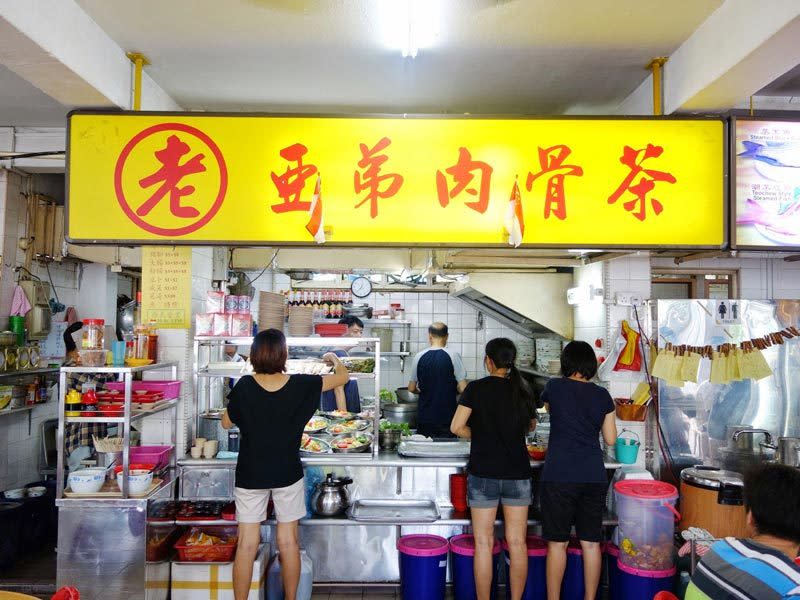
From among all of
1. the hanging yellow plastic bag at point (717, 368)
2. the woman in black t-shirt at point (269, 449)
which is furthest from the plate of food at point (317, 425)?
the hanging yellow plastic bag at point (717, 368)

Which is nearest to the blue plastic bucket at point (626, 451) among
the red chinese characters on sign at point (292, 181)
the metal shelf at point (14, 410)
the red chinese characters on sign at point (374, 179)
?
the red chinese characters on sign at point (374, 179)

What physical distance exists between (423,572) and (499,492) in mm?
747

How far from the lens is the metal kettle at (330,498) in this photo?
14.0 feet

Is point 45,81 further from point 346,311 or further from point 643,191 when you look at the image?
point 346,311

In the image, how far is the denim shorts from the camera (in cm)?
396

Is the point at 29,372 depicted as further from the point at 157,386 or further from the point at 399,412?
the point at 399,412

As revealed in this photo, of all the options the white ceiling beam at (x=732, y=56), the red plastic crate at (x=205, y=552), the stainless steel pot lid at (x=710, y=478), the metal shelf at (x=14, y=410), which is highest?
the white ceiling beam at (x=732, y=56)

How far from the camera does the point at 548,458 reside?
13.0ft

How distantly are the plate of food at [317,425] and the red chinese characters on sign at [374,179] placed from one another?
2.15 meters

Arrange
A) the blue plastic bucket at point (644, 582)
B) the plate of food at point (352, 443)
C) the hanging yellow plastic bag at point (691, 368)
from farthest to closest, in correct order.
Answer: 1. the hanging yellow plastic bag at point (691, 368)
2. the plate of food at point (352, 443)
3. the blue plastic bucket at point (644, 582)

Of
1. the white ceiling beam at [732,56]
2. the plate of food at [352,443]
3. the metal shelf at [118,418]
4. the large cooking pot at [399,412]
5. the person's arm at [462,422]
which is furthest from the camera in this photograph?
the large cooking pot at [399,412]

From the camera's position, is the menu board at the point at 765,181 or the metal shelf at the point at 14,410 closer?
the menu board at the point at 765,181

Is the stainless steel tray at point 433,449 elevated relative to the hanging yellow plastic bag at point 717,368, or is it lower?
lower

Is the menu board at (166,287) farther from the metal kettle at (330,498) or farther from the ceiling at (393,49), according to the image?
the metal kettle at (330,498)
